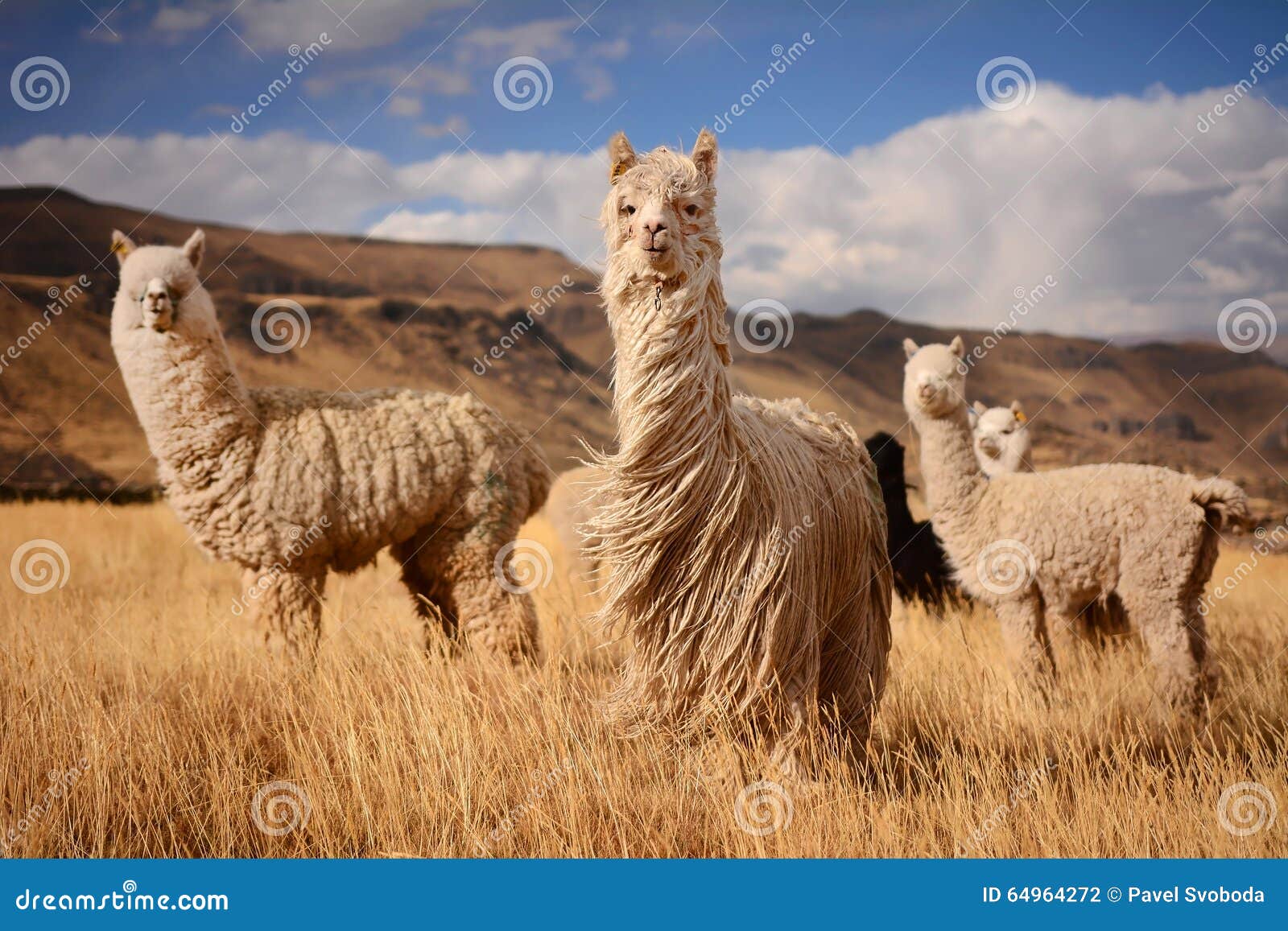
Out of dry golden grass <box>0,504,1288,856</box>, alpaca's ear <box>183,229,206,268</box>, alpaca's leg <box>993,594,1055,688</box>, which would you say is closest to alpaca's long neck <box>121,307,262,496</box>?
alpaca's ear <box>183,229,206,268</box>

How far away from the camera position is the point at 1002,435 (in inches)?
250

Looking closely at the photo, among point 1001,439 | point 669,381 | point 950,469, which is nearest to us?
point 669,381

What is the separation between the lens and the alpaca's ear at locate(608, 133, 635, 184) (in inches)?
123

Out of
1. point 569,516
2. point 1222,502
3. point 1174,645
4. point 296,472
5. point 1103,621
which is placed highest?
point 569,516

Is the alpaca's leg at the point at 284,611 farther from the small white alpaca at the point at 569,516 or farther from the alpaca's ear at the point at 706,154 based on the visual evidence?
the alpaca's ear at the point at 706,154

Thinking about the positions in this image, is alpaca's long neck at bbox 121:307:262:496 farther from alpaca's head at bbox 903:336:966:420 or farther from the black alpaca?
the black alpaca

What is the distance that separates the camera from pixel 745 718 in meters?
3.30

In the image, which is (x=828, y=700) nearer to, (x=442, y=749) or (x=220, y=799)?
(x=442, y=749)

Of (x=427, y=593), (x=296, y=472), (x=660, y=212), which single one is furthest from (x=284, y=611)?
(x=660, y=212)

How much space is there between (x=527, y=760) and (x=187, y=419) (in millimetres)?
2437

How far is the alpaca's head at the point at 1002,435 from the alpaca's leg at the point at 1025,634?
151cm

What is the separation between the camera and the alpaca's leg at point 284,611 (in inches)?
183

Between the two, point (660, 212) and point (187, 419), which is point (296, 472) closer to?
point (187, 419)

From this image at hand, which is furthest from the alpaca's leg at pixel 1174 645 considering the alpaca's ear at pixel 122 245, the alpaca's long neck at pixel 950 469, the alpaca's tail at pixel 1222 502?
the alpaca's ear at pixel 122 245
